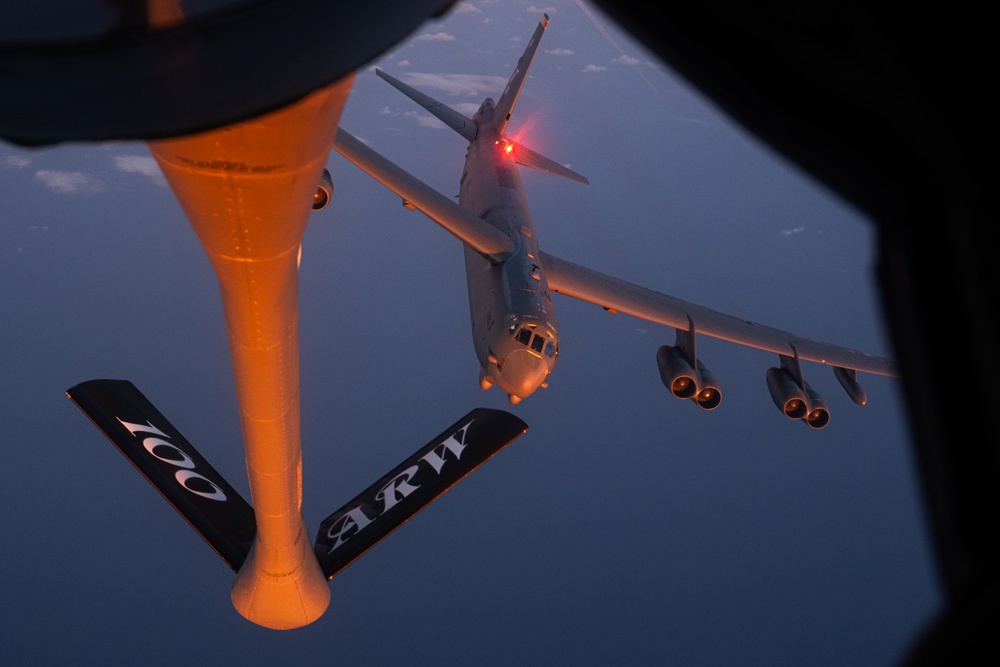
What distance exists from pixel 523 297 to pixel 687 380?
547 cm

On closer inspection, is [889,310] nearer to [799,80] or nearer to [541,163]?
[799,80]

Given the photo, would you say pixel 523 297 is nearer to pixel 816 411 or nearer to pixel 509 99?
pixel 816 411

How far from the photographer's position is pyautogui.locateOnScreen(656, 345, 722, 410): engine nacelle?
20.9m

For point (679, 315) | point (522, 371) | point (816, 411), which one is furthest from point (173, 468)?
point (816, 411)

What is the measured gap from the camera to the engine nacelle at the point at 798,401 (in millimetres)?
22328

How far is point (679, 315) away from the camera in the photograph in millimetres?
22828

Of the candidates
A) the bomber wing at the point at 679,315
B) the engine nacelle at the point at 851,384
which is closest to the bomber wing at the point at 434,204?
the bomber wing at the point at 679,315

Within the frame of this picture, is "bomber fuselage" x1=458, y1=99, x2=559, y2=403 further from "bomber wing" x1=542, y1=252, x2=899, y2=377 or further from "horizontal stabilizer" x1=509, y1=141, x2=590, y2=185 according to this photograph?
"horizontal stabilizer" x1=509, y1=141, x2=590, y2=185

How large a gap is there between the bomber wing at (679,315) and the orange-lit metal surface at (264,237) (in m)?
11.7

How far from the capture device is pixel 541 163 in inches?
1176

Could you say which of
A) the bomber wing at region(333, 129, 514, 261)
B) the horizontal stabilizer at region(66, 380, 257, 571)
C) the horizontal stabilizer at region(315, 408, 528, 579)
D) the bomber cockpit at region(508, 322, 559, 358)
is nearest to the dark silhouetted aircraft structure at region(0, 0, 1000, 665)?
the horizontal stabilizer at region(315, 408, 528, 579)

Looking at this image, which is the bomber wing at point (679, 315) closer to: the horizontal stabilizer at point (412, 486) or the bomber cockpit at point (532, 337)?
the bomber cockpit at point (532, 337)

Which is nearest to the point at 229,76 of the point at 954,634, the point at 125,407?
the point at 954,634

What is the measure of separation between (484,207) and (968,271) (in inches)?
865
